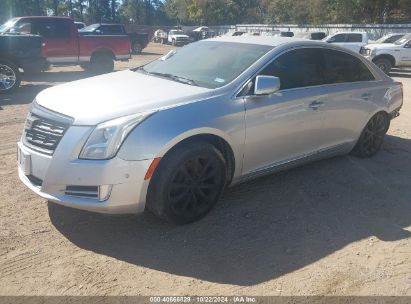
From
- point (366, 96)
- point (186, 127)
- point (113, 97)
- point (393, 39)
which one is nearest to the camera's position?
point (186, 127)

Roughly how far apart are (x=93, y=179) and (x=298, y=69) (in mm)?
2591

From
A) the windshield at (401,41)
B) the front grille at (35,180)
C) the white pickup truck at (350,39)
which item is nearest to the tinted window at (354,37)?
the white pickup truck at (350,39)

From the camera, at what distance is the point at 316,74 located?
192 inches

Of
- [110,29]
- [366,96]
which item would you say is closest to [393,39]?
[110,29]

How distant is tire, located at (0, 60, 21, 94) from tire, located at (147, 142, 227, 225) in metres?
8.28

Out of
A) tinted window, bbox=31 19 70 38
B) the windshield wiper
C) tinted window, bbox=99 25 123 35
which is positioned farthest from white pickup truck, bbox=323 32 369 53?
the windshield wiper

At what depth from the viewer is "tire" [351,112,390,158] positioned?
5.78m

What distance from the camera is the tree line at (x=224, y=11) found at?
35719mm

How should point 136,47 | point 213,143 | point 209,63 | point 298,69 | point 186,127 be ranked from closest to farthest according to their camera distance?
point 186,127 < point 213,143 < point 209,63 < point 298,69 < point 136,47

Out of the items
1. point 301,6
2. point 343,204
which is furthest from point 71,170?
point 301,6

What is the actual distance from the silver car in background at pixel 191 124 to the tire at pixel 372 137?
0.33 metres

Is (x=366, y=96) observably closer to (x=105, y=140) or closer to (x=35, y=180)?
(x=105, y=140)

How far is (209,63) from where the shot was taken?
179 inches

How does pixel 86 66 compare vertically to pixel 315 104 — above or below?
below
